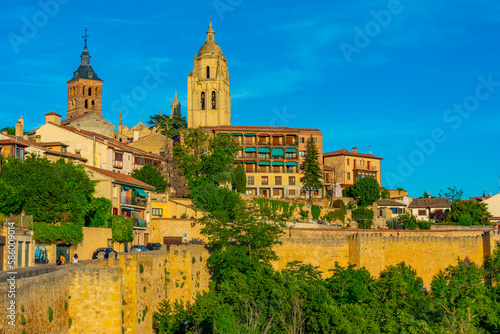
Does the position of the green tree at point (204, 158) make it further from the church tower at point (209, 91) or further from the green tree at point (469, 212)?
the green tree at point (469, 212)

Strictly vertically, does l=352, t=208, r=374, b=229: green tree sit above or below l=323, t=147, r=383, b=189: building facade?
below

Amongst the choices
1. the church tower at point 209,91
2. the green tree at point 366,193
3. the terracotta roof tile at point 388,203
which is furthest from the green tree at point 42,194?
the church tower at point 209,91

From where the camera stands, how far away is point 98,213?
44250 millimetres

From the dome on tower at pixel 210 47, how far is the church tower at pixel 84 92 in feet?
124

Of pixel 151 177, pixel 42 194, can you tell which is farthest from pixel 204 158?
pixel 42 194

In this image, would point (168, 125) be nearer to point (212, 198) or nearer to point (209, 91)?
point (209, 91)

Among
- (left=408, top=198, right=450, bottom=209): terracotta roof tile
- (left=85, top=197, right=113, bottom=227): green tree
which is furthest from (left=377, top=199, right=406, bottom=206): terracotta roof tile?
(left=85, top=197, right=113, bottom=227): green tree

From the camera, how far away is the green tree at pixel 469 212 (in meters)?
72.4

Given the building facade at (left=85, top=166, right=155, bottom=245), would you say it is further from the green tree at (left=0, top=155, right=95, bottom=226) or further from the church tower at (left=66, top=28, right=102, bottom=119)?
the church tower at (left=66, top=28, right=102, bottom=119)

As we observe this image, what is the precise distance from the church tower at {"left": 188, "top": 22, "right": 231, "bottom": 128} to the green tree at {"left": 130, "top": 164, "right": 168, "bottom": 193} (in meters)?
36.3

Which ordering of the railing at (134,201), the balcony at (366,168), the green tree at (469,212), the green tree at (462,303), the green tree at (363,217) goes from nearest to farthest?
the green tree at (462,303) → the railing at (134,201) → the green tree at (363,217) → the green tree at (469,212) → the balcony at (366,168)

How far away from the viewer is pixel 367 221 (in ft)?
230

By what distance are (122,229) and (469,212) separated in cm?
4520

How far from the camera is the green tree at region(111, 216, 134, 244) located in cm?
4400
